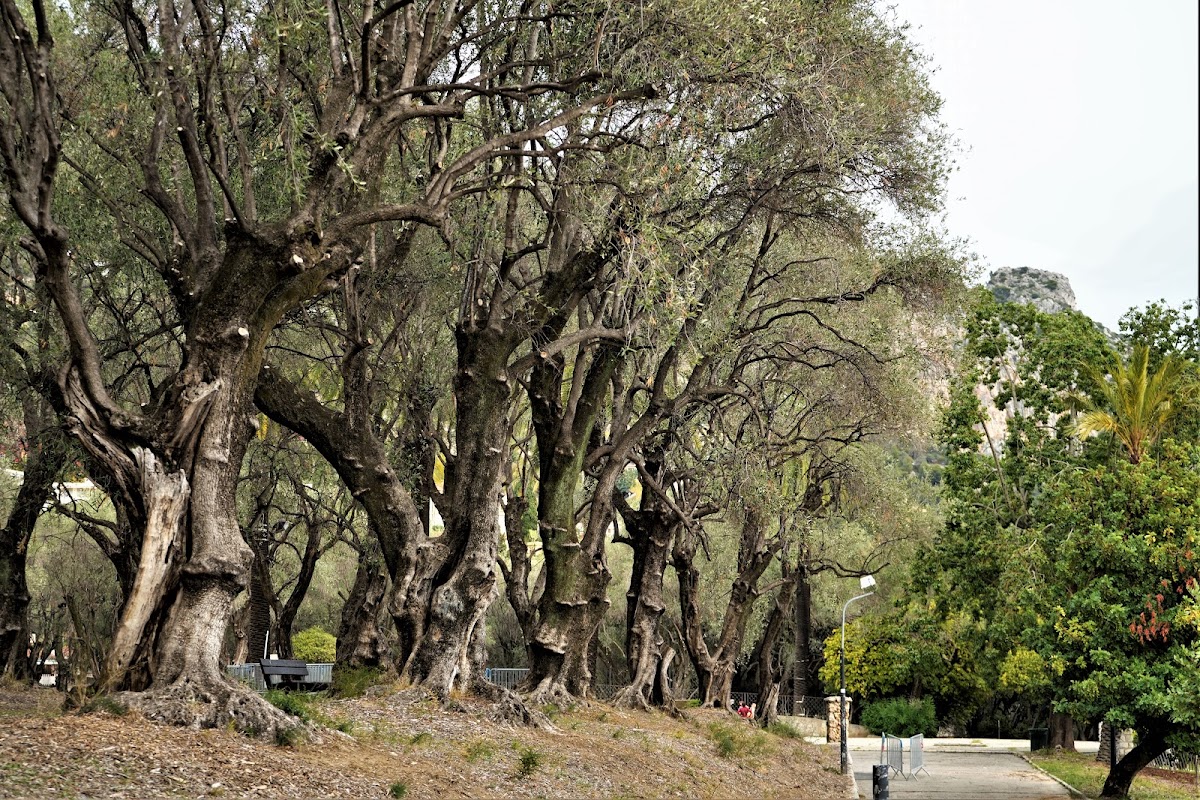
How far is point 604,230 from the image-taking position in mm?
16000

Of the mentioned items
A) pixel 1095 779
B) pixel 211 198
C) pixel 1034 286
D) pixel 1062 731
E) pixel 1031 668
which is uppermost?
pixel 1034 286

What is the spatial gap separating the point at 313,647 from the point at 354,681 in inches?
1123

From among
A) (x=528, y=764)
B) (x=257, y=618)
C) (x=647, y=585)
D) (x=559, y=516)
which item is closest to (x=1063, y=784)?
(x=647, y=585)

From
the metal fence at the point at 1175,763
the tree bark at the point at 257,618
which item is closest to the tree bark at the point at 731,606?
the tree bark at the point at 257,618

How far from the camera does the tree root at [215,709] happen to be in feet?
32.2

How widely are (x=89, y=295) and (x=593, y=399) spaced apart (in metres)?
9.67

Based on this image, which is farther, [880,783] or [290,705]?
[880,783]

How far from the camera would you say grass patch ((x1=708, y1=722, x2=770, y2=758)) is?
1884cm

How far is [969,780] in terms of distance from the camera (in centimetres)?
2683

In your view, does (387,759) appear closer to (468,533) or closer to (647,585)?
(468,533)

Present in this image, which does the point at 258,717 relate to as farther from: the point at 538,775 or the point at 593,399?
the point at 593,399

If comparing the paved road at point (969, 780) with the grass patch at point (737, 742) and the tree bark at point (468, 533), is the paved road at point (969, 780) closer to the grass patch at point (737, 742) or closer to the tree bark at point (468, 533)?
the grass patch at point (737, 742)

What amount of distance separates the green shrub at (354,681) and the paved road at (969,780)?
972cm

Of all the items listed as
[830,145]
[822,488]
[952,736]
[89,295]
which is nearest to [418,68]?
[830,145]
